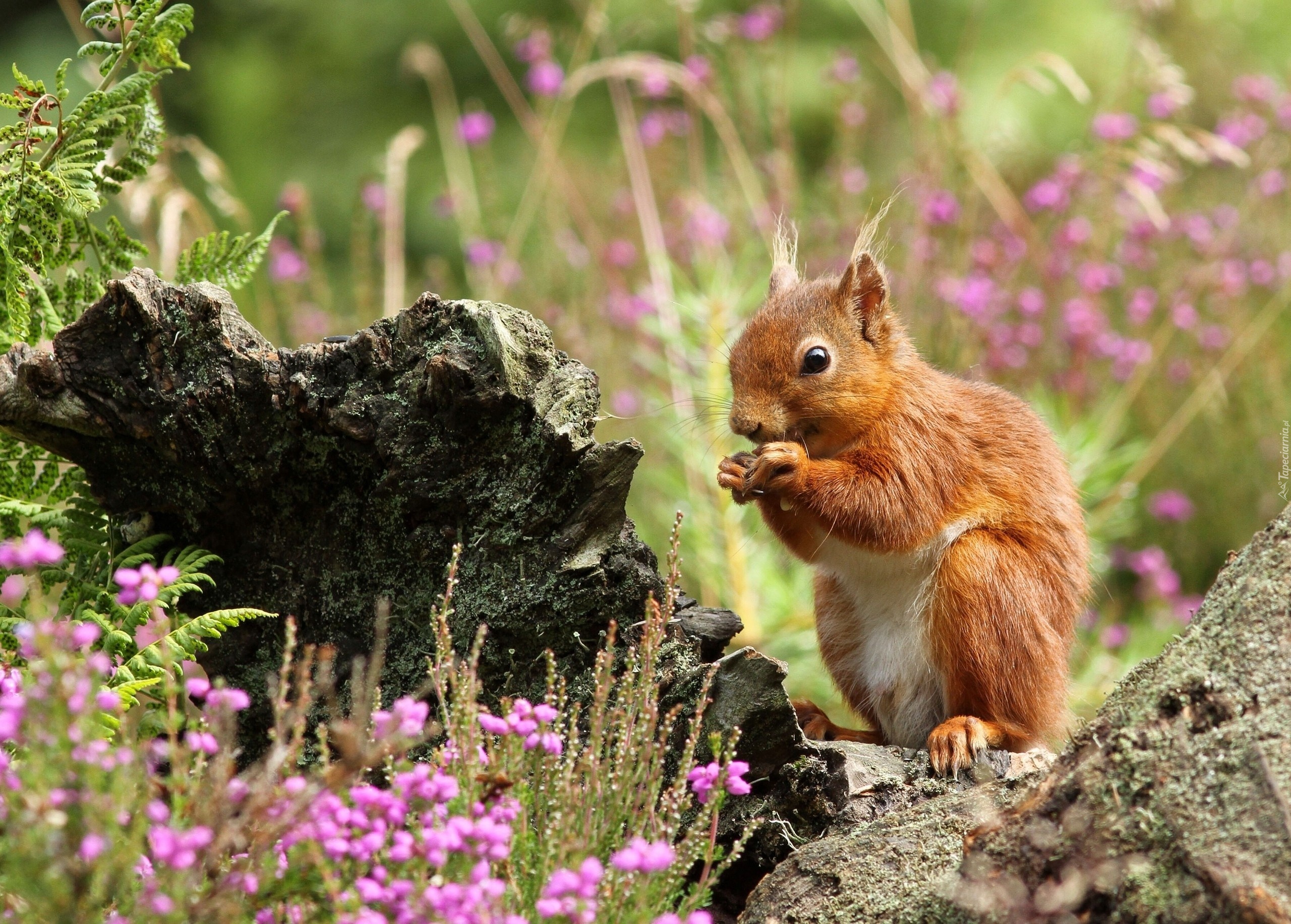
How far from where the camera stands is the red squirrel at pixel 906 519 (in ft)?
9.52

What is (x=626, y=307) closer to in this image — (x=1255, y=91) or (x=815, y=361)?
(x=815, y=361)

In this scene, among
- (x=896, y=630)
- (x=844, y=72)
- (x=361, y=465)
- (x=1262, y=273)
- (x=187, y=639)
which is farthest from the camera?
(x=1262, y=273)

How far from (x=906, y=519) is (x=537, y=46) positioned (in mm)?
3614

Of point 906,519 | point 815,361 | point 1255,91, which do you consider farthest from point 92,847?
point 1255,91

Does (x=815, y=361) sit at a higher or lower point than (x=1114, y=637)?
lower

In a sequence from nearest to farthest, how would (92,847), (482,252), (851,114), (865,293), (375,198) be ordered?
(92,847) < (865,293) < (482,252) < (851,114) < (375,198)

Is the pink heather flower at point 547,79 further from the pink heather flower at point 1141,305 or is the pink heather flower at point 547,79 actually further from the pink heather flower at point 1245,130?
the pink heather flower at point 1245,130

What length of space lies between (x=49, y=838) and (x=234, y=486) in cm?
126

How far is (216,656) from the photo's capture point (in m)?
2.64

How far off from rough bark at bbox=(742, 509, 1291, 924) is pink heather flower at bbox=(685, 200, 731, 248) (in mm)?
3854

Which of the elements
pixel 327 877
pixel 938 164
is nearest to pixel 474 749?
pixel 327 877

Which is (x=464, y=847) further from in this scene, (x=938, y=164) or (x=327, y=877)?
(x=938, y=164)

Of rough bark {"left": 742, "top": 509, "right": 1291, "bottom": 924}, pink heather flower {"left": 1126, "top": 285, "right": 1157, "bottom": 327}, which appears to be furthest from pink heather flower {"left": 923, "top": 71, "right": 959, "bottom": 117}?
rough bark {"left": 742, "top": 509, "right": 1291, "bottom": 924}

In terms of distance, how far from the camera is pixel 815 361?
10.4 feet
